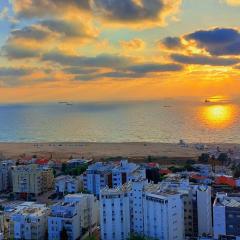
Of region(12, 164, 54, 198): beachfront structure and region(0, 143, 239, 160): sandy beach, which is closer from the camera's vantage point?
region(12, 164, 54, 198): beachfront structure

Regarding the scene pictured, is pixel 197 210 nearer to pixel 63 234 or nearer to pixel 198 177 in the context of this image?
pixel 63 234

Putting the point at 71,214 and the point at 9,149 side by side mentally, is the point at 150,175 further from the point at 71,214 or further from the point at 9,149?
the point at 9,149

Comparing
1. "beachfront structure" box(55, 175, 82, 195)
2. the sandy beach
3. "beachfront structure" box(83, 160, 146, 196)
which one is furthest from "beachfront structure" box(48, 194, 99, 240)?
the sandy beach

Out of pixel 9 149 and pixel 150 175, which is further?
pixel 9 149

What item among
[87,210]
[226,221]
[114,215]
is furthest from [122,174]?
[226,221]

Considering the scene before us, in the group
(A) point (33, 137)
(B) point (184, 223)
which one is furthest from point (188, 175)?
(A) point (33, 137)

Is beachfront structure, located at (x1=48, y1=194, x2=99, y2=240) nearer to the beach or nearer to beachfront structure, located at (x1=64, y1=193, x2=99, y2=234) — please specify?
beachfront structure, located at (x1=64, y1=193, x2=99, y2=234)

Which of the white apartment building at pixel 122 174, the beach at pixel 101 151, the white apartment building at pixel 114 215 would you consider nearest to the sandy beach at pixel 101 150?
the beach at pixel 101 151
